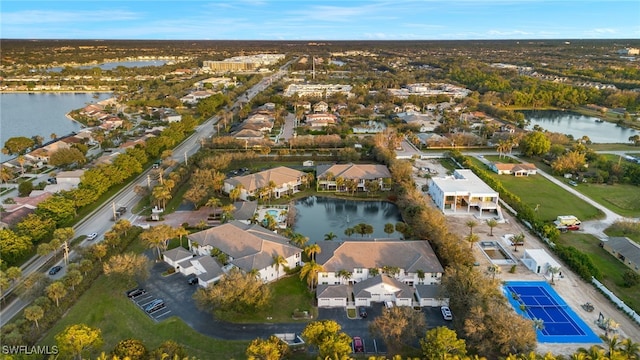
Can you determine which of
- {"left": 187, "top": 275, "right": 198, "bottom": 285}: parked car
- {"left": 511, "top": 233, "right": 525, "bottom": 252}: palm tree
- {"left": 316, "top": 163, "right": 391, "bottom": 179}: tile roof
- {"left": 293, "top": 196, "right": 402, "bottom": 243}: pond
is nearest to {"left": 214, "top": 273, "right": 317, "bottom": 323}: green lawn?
{"left": 187, "top": 275, "right": 198, "bottom": 285}: parked car

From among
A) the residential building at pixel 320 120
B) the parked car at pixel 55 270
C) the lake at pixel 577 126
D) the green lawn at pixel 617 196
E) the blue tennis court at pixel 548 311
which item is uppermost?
the residential building at pixel 320 120

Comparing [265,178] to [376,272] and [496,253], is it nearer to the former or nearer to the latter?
[376,272]

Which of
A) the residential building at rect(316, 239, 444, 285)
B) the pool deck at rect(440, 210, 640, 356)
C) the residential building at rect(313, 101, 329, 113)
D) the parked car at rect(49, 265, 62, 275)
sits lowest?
the pool deck at rect(440, 210, 640, 356)

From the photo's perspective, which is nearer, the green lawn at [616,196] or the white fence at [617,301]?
the white fence at [617,301]

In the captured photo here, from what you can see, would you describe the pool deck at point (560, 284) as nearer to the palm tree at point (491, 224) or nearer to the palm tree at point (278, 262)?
the palm tree at point (491, 224)

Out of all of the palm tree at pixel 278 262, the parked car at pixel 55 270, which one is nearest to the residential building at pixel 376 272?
the palm tree at pixel 278 262

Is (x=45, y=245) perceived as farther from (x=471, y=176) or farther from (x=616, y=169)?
(x=616, y=169)

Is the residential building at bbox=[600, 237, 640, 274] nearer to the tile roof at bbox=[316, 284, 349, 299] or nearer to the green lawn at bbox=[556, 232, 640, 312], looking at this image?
the green lawn at bbox=[556, 232, 640, 312]

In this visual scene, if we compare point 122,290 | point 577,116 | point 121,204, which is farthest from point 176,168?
point 577,116
